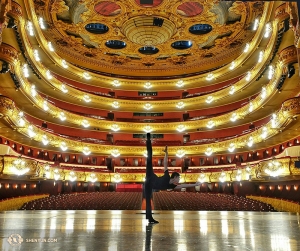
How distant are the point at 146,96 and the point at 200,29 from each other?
463 inches

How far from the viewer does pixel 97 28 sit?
2792cm

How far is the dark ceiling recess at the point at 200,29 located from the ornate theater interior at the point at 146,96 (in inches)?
4.1

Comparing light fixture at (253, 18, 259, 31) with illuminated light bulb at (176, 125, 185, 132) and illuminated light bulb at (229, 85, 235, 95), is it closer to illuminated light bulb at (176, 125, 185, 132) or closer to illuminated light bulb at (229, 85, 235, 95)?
illuminated light bulb at (229, 85, 235, 95)

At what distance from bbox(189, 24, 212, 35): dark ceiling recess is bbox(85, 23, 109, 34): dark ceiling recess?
890 cm

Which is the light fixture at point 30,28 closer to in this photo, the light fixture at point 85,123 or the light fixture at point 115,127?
the light fixture at point 85,123

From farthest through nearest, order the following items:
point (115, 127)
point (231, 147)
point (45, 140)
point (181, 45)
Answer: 1. point (115, 127)
2. point (181, 45)
3. point (231, 147)
4. point (45, 140)

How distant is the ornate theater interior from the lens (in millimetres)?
18188

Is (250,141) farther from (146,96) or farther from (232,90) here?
(146,96)

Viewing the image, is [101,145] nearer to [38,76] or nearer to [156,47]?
[38,76]

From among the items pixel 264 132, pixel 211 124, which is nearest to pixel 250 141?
pixel 264 132

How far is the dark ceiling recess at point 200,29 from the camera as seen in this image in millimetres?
27547

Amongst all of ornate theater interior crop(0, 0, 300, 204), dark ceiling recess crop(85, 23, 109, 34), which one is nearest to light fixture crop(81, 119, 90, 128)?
ornate theater interior crop(0, 0, 300, 204)

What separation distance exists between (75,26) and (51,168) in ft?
46.7

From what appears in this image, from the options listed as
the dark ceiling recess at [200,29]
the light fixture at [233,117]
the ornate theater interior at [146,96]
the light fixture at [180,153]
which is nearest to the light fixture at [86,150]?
the ornate theater interior at [146,96]
